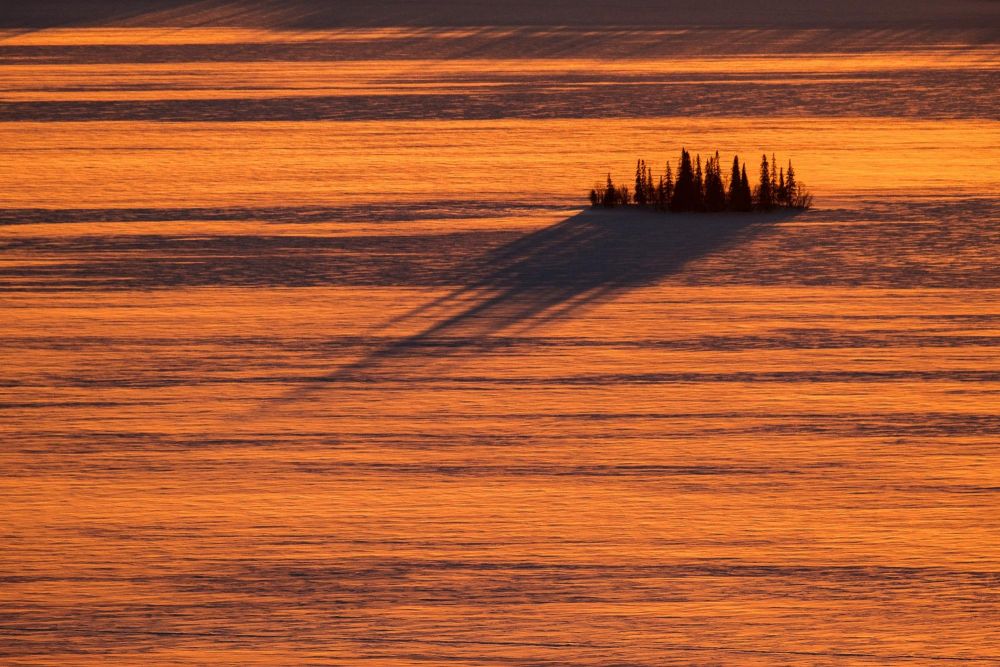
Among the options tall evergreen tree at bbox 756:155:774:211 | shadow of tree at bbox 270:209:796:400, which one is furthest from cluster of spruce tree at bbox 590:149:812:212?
shadow of tree at bbox 270:209:796:400

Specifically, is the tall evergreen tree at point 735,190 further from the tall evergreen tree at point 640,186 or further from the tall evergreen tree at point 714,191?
the tall evergreen tree at point 640,186

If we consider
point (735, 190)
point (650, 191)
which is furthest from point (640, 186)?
point (735, 190)

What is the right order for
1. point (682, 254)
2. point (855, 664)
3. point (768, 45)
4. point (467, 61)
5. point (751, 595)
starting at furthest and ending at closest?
point (768, 45) → point (467, 61) → point (682, 254) → point (751, 595) → point (855, 664)

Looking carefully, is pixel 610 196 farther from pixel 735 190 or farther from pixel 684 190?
pixel 735 190

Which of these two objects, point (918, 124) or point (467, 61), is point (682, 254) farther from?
point (467, 61)

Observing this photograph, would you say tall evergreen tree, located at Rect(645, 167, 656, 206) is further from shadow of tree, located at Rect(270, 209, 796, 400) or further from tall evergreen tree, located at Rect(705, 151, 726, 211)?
Answer: tall evergreen tree, located at Rect(705, 151, 726, 211)

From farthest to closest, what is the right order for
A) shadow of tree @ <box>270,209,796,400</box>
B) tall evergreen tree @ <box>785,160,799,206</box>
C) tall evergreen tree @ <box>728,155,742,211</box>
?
tall evergreen tree @ <box>785,160,799,206</box>
tall evergreen tree @ <box>728,155,742,211</box>
shadow of tree @ <box>270,209,796,400</box>

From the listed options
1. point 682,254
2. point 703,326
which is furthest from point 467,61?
point 703,326

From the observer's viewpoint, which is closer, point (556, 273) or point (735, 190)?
point (556, 273)

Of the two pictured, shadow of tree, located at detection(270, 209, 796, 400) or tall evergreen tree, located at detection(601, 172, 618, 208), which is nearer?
shadow of tree, located at detection(270, 209, 796, 400)
